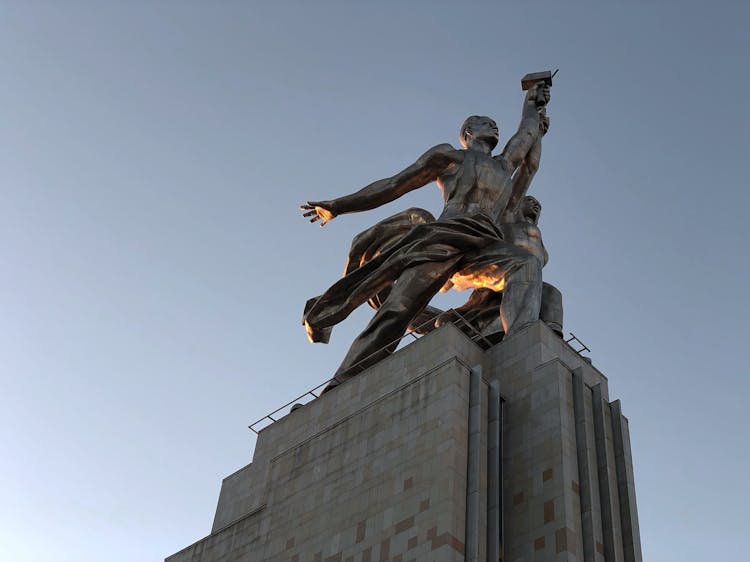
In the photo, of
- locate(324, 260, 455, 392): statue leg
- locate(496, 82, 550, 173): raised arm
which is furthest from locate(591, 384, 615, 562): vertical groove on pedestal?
locate(496, 82, 550, 173): raised arm

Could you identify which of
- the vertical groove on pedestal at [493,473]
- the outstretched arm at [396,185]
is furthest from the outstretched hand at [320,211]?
the vertical groove on pedestal at [493,473]

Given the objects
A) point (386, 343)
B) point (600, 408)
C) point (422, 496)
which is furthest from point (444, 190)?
point (422, 496)

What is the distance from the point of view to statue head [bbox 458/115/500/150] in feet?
88.9

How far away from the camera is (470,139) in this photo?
27156mm

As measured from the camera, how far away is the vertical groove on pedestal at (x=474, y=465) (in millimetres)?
16797

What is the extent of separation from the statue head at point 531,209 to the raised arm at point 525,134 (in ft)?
2.90

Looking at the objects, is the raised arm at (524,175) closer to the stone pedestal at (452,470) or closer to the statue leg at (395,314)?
the statue leg at (395,314)

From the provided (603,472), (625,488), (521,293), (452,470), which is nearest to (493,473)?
(452,470)

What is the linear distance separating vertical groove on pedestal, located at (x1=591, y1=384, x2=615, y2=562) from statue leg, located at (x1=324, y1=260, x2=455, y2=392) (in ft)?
16.8

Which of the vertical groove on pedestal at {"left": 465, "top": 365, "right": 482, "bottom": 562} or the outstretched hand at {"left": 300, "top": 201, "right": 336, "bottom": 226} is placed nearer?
the vertical groove on pedestal at {"left": 465, "top": 365, "right": 482, "bottom": 562}

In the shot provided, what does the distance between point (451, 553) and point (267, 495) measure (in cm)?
595

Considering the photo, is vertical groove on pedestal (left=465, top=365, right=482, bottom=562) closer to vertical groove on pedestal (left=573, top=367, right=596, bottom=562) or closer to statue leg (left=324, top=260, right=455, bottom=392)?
vertical groove on pedestal (left=573, top=367, right=596, bottom=562)

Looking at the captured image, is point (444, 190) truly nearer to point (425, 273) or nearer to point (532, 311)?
point (425, 273)

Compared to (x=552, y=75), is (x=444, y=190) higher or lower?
lower
